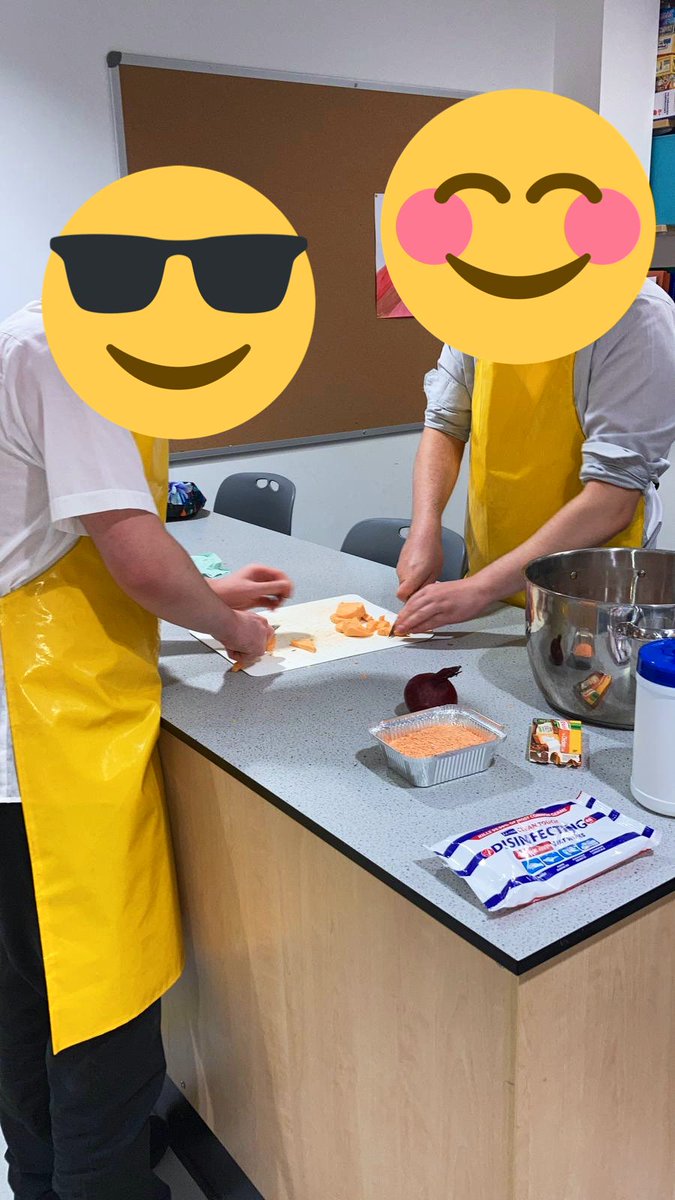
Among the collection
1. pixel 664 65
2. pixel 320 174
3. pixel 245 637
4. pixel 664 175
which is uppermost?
pixel 664 65

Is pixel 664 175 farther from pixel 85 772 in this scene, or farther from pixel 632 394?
pixel 85 772

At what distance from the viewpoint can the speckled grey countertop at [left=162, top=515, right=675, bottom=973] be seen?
925 millimetres

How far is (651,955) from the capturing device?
99 centimetres

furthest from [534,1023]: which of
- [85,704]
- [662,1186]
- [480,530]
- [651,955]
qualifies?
[480,530]

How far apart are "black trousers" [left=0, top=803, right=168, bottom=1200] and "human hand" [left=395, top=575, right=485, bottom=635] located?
67 cm

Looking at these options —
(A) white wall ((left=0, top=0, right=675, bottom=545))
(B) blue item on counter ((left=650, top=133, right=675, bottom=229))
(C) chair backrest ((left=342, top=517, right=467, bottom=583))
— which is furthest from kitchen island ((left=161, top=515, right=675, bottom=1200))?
(A) white wall ((left=0, top=0, right=675, bottom=545))

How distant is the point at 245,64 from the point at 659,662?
3.33m

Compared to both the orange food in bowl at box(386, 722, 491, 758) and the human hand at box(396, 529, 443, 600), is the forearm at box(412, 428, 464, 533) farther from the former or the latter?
the orange food in bowl at box(386, 722, 491, 758)

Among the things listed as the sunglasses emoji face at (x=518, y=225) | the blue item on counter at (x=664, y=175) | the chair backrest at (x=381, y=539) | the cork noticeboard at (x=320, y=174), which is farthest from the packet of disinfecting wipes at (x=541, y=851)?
the cork noticeboard at (x=320, y=174)

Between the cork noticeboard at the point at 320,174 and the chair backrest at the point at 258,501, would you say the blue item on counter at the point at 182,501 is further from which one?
the cork noticeboard at the point at 320,174

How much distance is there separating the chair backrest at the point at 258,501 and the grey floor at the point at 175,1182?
1831 mm

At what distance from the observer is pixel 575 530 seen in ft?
5.08

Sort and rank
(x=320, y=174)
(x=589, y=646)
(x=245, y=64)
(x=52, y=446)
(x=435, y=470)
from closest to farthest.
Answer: (x=52, y=446) → (x=589, y=646) → (x=435, y=470) → (x=245, y=64) → (x=320, y=174)

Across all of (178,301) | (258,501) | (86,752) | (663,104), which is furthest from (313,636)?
(663,104)
